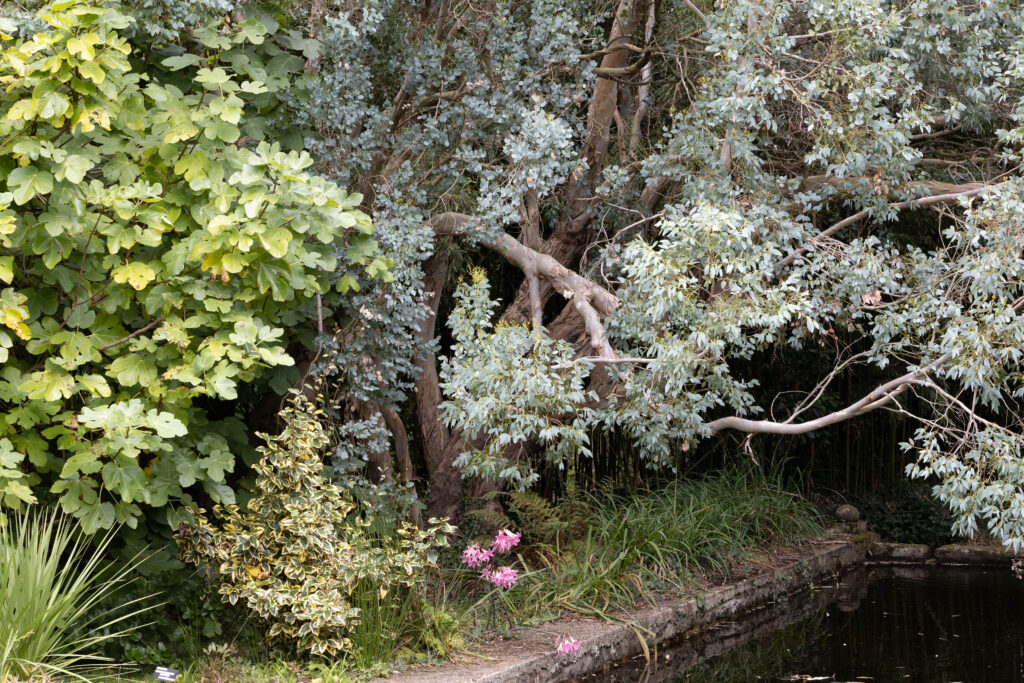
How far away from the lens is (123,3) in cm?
555

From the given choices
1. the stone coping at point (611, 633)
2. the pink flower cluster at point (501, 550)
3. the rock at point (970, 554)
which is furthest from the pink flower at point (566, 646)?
the rock at point (970, 554)

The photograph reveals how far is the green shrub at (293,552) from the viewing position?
5.43 meters

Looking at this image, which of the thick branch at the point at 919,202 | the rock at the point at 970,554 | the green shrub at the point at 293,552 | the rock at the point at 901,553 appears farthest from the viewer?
the rock at the point at 901,553

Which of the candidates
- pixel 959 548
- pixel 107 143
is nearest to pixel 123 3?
pixel 107 143

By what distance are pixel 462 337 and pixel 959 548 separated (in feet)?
23.9

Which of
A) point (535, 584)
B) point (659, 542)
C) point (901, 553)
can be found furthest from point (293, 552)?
point (901, 553)

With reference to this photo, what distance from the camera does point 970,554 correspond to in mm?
10820

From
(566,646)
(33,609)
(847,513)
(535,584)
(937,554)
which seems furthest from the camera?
(847,513)

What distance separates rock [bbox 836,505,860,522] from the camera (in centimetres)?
1123

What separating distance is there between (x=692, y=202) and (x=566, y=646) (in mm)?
2799

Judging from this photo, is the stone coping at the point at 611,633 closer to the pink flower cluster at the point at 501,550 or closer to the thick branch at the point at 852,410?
the pink flower cluster at the point at 501,550

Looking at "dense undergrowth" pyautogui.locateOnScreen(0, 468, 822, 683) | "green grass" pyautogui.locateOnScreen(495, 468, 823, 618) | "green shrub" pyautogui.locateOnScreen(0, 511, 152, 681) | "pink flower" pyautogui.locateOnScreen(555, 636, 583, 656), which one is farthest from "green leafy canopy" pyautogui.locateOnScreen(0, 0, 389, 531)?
"green grass" pyautogui.locateOnScreen(495, 468, 823, 618)

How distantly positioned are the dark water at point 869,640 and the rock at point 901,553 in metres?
0.97

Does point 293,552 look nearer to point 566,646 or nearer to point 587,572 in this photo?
point 566,646
